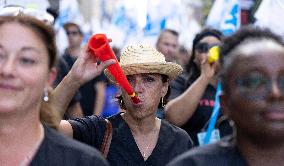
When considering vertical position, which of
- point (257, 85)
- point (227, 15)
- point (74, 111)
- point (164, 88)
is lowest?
point (74, 111)

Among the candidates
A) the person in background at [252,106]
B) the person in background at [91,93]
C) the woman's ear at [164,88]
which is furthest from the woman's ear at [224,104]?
the person in background at [91,93]

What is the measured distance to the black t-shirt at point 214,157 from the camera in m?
2.81

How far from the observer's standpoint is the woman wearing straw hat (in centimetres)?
415

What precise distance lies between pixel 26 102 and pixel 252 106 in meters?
0.83

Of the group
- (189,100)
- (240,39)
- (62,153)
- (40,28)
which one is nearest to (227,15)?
(189,100)

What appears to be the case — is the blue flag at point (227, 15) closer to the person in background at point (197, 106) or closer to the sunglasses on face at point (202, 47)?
the sunglasses on face at point (202, 47)

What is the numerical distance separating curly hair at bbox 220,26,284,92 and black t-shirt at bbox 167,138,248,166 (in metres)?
0.23

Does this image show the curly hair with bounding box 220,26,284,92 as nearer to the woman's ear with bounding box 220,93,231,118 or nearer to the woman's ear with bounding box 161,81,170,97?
the woman's ear with bounding box 220,93,231,118

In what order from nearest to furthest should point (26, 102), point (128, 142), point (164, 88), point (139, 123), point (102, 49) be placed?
point (26, 102), point (102, 49), point (128, 142), point (139, 123), point (164, 88)

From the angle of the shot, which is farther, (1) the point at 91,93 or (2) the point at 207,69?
(1) the point at 91,93

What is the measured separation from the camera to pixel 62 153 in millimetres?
2857

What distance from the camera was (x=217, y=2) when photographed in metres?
7.70

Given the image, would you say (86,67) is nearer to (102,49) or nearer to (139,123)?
(102,49)

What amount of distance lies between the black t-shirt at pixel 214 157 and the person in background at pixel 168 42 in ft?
16.9
